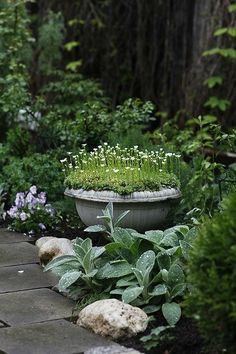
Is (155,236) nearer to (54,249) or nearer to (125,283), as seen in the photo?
(125,283)

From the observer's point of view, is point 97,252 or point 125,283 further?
point 97,252

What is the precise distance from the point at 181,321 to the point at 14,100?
418 cm

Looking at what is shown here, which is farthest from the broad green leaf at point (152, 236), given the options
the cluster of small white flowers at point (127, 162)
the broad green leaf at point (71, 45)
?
the broad green leaf at point (71, 45)

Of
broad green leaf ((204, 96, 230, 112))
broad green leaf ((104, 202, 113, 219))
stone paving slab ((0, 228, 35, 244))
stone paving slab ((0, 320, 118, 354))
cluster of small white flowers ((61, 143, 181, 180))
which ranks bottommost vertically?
stone paving slab ((0, 228, 35, 244))

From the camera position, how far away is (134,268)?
15.6ft

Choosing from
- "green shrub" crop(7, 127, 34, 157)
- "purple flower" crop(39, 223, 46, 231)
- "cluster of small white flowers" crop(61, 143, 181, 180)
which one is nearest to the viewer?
"cluster of small white flowers" crop(61, 143, 181, 180)

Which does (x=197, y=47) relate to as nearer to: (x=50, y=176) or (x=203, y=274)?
(x=50, y=176)

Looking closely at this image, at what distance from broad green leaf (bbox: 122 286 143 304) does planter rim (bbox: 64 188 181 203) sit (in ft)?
4.07

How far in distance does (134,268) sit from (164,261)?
0.65 ft

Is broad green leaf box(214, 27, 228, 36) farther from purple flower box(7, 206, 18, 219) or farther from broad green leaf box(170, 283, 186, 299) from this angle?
broad green leaf box(170, 283, 186, 299)

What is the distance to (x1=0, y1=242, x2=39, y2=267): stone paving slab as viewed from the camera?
5.96 meters

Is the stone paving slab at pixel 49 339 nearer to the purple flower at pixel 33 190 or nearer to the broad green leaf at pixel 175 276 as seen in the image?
the broad green leaf at pixel 175 276

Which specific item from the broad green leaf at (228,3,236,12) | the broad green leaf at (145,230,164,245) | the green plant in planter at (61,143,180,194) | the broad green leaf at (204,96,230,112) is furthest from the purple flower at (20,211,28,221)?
the broad green leaf at (228,3,236,12)

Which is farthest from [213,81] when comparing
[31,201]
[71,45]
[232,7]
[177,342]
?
[177,342]
